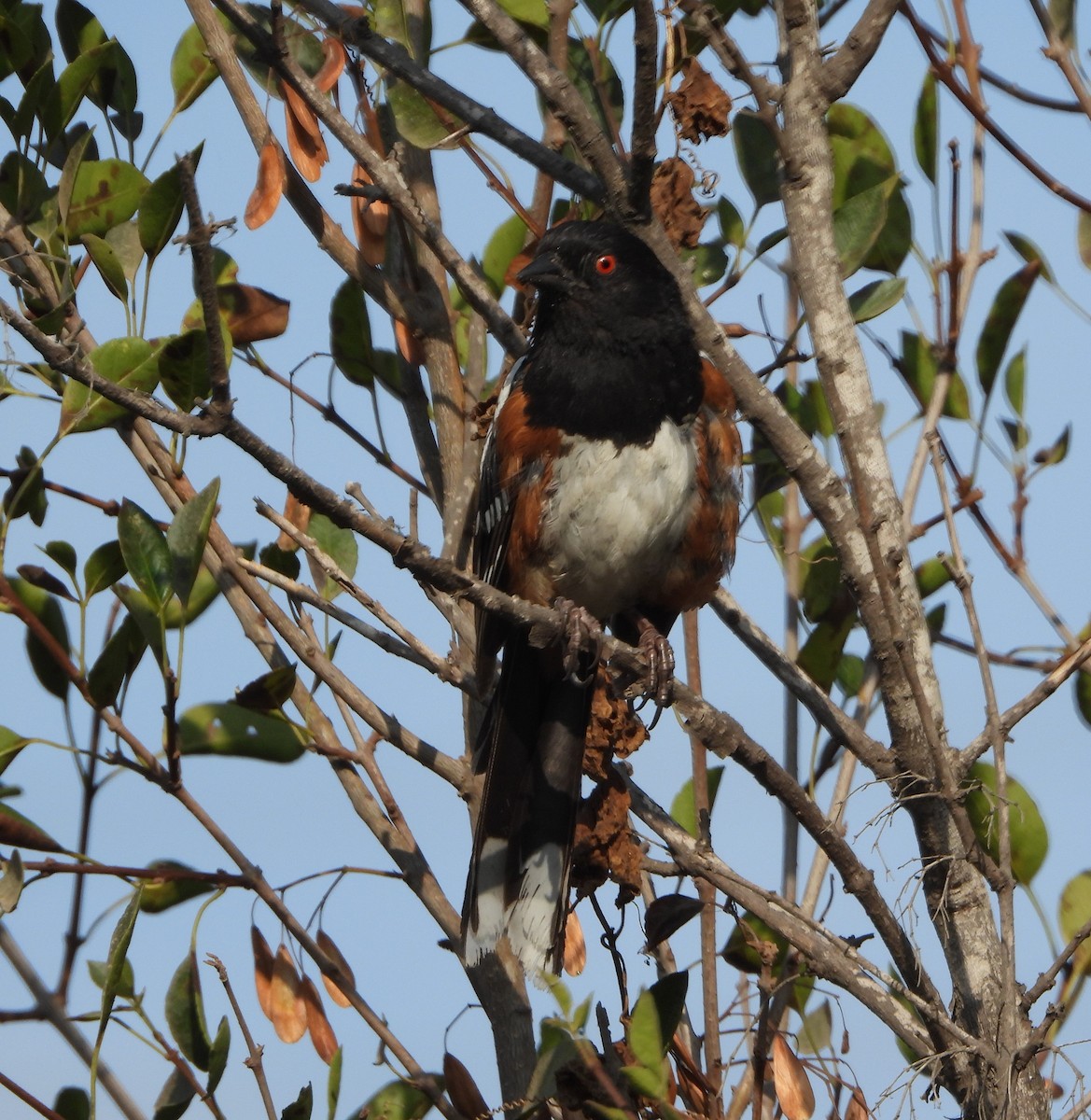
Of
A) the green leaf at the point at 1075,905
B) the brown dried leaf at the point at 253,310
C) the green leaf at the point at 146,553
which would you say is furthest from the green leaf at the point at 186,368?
the green leaf at the point at 1075,905

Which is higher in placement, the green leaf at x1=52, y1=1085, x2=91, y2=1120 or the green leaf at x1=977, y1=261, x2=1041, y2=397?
the green leaf at x1=977, y1=261, x2=1041, y2=397

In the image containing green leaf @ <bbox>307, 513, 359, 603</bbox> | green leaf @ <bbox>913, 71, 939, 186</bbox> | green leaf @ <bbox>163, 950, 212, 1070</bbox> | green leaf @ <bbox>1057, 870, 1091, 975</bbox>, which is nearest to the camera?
→ green leaf @ <bbox>163, 950, 212, 1070</bbox>

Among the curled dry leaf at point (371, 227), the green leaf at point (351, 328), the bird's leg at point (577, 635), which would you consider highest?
the curled dry leaf at point (371, 227)

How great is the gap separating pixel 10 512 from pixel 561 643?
0.98 metres

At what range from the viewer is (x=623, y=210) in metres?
2.25

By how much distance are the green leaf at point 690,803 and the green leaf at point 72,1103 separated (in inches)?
43.5

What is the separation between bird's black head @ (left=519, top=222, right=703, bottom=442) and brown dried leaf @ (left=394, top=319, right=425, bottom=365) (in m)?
0.25

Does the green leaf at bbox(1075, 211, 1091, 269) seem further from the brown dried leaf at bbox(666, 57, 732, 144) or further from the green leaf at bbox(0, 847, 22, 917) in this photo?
the green leaf at bbox(0, 847, 22, 917)

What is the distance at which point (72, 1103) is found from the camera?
1785 mm

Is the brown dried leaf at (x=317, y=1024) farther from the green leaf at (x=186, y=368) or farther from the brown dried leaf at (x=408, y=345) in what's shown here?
the brown dried leaf at (x=408, y=345)

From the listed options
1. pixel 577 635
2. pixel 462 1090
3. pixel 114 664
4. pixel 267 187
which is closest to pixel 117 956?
pixel 114 664

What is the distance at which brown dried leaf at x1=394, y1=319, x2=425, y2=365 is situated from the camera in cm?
264

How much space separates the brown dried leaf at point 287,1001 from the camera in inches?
88.7

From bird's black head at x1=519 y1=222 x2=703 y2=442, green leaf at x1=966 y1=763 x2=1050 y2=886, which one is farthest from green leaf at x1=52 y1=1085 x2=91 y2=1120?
bird's black head at x1=519 y1=222 x2=703 y2=442
